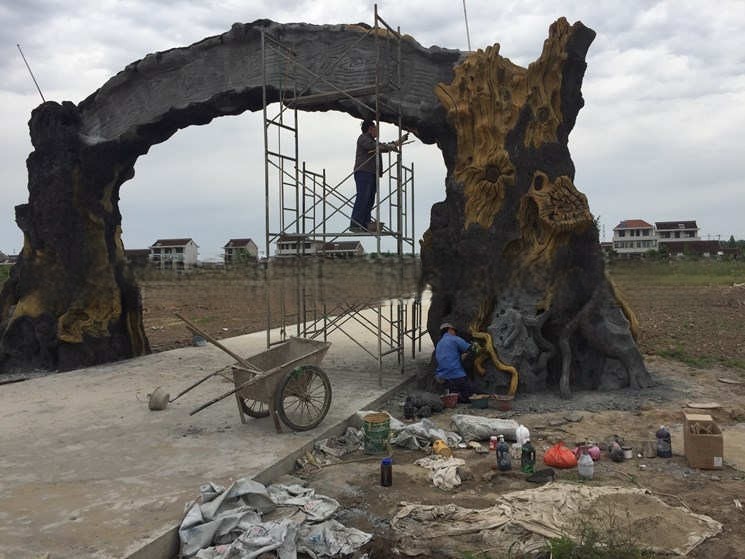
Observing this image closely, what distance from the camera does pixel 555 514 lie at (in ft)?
12.6

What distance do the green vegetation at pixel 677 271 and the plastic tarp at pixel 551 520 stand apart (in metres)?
4.80

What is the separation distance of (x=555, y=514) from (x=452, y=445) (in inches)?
68.6

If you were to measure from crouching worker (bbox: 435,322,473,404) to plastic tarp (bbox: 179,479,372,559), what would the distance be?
311 centimetres

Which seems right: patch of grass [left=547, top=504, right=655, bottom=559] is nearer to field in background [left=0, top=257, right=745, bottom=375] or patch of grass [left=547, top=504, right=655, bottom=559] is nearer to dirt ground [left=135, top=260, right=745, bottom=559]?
dirt ground [left=135, top=260, right=745, bottom=559]

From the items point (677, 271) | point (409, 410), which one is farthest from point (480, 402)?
point (677, 271)

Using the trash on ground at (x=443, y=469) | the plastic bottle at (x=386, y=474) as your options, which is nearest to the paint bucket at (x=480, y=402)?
the trash on ground at (x=443, y=469)

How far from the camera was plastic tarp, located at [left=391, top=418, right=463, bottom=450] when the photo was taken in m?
5.48

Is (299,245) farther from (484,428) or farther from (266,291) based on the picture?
(484,428)

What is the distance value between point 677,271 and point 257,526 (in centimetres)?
1243

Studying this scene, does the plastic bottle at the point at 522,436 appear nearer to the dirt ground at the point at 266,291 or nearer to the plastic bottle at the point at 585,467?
the plastic bottle at the point at 585,467

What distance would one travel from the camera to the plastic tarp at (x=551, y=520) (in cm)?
357

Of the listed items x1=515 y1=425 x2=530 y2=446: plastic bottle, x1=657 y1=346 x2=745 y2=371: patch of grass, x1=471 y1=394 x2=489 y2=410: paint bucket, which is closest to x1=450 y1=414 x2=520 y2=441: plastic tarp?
x1=515 y1=425 x2=530 y2=446: plastic bottle

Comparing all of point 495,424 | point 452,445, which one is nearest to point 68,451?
point 452,445

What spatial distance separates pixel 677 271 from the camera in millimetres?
13391
